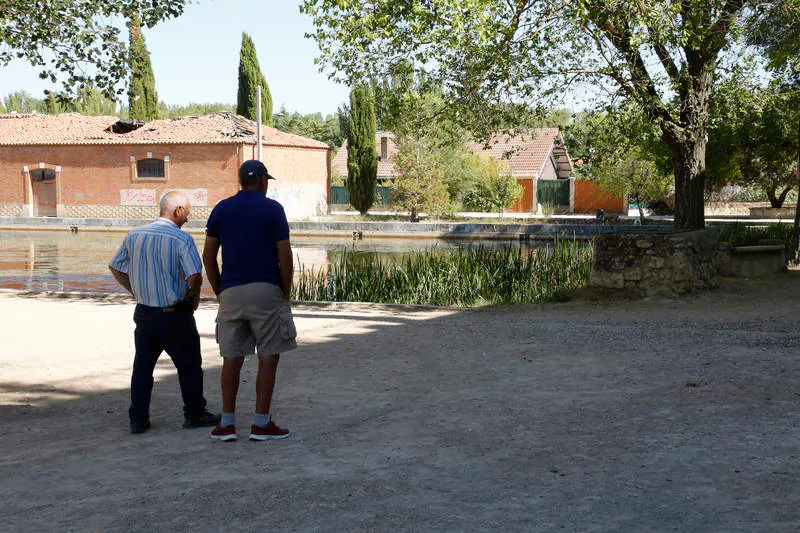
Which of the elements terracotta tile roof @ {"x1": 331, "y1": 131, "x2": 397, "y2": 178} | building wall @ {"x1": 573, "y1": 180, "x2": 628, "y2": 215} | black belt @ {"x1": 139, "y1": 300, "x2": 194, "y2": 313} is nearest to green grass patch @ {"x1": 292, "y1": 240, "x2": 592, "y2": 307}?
black belt @ {"x1": 139, "y1": 300, "x2": 194, "y2": 313}

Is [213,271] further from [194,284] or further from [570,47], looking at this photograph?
[570,47]

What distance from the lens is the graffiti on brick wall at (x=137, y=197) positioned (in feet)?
143

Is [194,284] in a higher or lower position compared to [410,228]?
higher

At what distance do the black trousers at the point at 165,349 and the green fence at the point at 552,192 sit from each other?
4731 centimetres

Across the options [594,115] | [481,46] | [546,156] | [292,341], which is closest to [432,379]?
[292,341]

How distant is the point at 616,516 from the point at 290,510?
1505mm

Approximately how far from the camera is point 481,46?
44.4ft

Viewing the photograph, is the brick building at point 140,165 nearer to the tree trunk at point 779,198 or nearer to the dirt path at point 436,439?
the tree trunk at point 779,198

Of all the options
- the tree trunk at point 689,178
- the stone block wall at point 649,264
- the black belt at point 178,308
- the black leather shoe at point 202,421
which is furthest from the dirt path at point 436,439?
the tree trunk at point 689,178

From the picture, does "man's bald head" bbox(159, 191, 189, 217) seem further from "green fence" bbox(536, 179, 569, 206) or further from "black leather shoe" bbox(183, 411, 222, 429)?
"green fence" bbox(536, 179, 569, 206)

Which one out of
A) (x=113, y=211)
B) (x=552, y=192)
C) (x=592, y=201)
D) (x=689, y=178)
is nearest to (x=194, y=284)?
(x=689, y=178)

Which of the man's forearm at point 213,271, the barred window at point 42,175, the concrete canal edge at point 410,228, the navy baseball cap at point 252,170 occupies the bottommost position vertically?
the concrete canal edge at point 410,228

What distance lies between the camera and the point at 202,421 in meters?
5.84

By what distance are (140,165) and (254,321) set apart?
4096 cm
